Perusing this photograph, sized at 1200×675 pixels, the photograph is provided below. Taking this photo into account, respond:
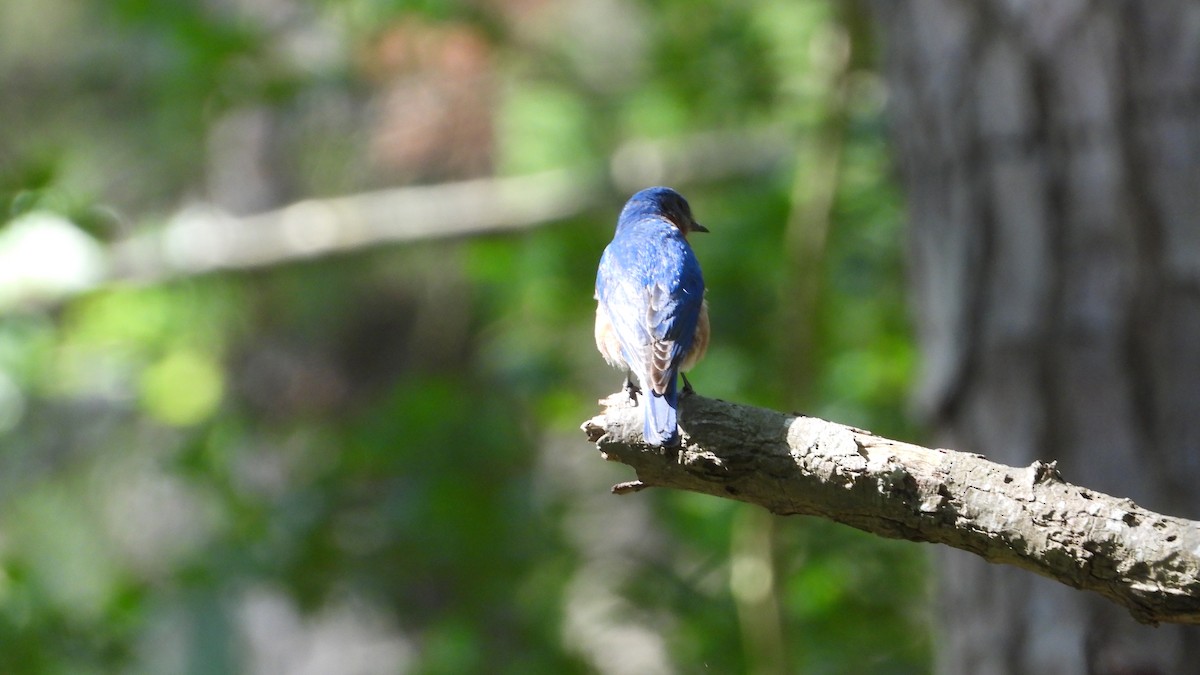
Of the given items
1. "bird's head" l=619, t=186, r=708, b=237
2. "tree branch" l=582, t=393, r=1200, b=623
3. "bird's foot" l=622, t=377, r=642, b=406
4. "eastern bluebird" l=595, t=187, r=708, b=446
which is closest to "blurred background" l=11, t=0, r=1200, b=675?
"bird's head" l=619, t=186, r=708, b=237

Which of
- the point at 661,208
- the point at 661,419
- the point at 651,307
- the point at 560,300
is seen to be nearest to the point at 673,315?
the point at 651,307

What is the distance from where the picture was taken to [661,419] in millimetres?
2168

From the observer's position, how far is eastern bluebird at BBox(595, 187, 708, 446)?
2.73m

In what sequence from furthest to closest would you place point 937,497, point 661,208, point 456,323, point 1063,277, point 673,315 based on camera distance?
point 456,323 → point 661,208 → point 1063,277 → point 673,315 → point 937,497

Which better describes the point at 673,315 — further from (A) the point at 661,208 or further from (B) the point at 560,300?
(B) the point at 560,300

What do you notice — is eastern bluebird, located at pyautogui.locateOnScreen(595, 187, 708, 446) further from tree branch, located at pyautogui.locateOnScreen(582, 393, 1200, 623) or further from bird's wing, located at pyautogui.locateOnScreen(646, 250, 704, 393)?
tree branch, located at pyautogui.locateOnScreen(582, 393, 1200, 623)

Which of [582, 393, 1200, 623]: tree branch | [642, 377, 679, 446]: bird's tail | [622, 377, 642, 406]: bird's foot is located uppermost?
[622, 377, 642, 406]: bird's foot

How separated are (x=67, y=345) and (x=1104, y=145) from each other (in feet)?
19.3

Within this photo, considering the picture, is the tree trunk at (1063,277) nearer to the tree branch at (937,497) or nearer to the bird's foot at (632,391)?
the bird's foot at (632,391)

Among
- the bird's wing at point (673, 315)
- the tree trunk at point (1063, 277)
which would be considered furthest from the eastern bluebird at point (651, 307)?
the tree trunk at point (1063, 277)

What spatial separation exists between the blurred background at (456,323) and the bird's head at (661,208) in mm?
812

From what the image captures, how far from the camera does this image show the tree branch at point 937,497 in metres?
1.72

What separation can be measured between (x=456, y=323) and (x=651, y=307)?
17.6ft

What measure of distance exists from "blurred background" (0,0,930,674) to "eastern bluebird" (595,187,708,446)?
1.30 metres
